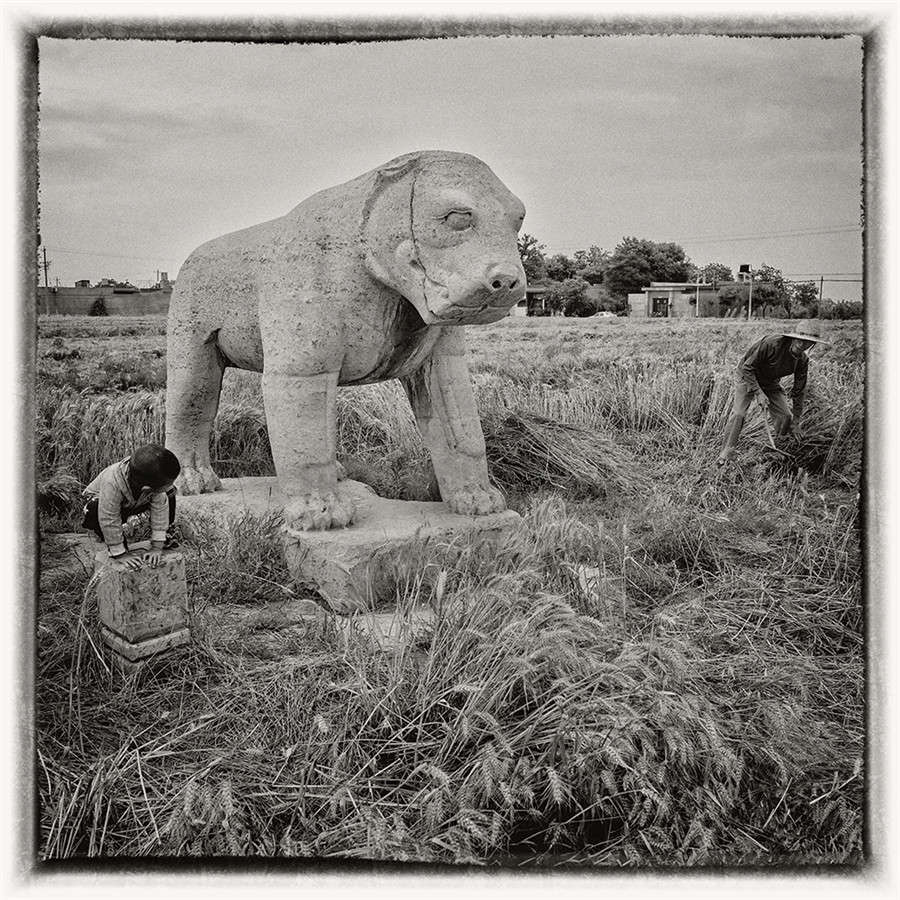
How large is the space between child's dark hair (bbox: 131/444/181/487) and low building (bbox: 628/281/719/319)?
9537mm

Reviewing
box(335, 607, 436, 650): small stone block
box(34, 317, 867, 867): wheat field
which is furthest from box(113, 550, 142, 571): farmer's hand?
box(335, 607, 436, 650): small stone block

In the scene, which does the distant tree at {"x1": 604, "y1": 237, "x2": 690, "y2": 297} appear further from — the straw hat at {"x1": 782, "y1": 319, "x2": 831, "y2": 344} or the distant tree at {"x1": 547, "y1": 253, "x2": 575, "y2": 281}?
the straw hat at {"x1": 782, "y1": 319, "x2": 831, "y2": 344}

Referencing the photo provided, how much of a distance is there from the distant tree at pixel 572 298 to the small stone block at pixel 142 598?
55.6ft

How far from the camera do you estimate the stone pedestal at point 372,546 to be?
3.61 meters

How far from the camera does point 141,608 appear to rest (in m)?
2.93

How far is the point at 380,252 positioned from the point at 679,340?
34.6 ft

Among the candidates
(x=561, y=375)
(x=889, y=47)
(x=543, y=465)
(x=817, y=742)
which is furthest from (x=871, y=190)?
(x=561, y=375)

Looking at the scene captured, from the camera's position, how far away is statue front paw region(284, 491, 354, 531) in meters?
3.76

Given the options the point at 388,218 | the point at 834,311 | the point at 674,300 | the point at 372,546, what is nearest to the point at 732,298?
the point at 674,300

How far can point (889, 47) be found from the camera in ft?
7.97

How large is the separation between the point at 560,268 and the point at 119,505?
18.4m

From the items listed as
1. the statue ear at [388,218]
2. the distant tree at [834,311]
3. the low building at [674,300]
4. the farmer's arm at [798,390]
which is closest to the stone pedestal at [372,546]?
the statue ear at [388,218]

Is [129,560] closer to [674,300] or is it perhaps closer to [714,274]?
[714,274]

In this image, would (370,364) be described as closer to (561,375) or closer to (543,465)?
(543,465)
